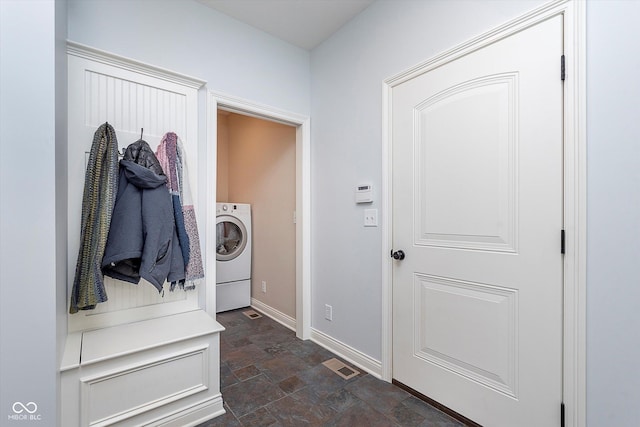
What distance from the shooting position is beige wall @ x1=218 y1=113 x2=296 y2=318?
9.70 feet

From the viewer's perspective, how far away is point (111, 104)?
1723mm

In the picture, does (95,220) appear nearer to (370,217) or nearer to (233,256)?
(370,217)

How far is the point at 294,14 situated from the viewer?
2.17 m

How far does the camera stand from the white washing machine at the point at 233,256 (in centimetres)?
330

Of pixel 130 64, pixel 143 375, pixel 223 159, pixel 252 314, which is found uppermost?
pixel 130 64

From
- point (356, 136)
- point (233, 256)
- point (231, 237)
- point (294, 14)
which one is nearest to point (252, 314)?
point (233, 256)

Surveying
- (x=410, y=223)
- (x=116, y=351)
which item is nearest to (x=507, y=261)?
(x=410, y=223)

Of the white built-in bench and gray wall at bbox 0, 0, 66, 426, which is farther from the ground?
gray wall at bbox 0, 0, 66, 426

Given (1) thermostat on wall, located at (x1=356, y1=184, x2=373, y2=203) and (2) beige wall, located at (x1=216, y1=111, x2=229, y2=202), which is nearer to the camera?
(1) thermostat on wall, located at (x1=356, y1=184, x2=373, y2=203)

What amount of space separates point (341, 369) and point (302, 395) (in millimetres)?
403

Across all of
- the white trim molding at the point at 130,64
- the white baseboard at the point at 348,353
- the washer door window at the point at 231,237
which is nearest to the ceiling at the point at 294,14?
the white trim molding at the point at 130,64

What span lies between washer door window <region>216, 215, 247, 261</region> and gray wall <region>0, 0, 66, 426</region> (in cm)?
224

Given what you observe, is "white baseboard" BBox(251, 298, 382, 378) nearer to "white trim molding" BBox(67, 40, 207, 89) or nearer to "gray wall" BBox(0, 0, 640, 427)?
"gray wall" BBox(0, 0, 640, 427)

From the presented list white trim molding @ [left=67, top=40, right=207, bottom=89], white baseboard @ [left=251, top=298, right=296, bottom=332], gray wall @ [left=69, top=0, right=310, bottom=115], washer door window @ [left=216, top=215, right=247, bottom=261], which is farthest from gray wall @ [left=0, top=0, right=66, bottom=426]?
washer door window @ [left=216, top=215, right=247, bottom=261]
